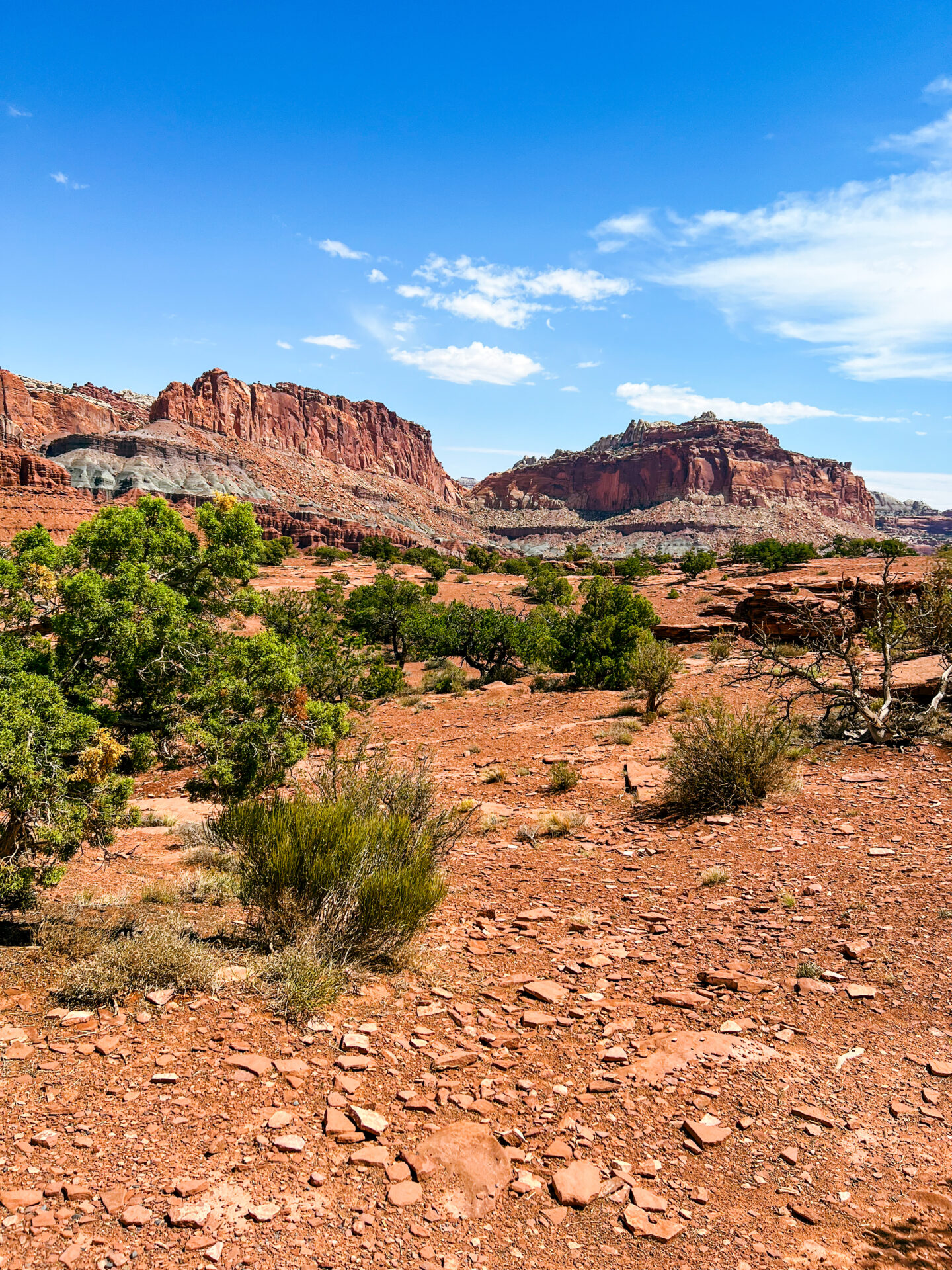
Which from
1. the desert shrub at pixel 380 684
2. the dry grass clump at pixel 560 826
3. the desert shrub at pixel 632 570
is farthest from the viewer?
the desert shrub at pixel 632 570

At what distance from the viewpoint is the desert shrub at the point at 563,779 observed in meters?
10.8

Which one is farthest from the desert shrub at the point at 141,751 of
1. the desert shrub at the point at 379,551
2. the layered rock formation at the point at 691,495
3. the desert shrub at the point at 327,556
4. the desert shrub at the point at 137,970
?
the layered rock formation at the point at 691,495

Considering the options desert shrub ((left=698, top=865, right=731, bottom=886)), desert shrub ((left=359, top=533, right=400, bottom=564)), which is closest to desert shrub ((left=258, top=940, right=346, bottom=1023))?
desert shrub ((left=698, top=865, right=731, bottom=886))

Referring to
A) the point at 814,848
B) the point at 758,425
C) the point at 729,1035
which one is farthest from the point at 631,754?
the point at 758,425

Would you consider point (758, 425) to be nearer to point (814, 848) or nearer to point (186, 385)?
point (186, 385)

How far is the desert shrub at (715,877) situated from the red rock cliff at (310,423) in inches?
5400

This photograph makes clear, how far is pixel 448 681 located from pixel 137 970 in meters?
17.3

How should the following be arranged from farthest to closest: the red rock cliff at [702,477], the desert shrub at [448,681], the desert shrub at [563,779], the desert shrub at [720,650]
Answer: the red rock cliff at [702,477] < the desert shrub at [448,681] < the desert shrub at [720,650] < the desert shrub at [563,779]

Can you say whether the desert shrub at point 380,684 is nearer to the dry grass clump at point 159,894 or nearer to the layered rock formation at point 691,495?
the dry grass clump at point 159,894

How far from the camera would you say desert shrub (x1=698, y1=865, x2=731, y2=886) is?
23.0 feet

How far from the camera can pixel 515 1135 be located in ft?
12.1

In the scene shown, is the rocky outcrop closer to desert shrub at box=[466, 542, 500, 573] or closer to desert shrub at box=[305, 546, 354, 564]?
desert shrub at box=[305, 546, 354, 564]

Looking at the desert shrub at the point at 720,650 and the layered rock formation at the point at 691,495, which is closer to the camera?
the desert shrub at the point at 720,650

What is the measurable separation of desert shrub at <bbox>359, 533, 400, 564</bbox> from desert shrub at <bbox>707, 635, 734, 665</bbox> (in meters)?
53.6
